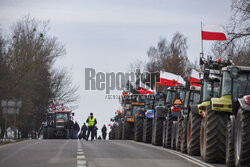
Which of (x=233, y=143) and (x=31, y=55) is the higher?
(x=31, y=55)

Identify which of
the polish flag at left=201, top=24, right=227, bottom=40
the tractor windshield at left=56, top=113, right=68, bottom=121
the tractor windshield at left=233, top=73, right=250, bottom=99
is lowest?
the tractor windshield at left=56, top=113, right=68, bottom=121

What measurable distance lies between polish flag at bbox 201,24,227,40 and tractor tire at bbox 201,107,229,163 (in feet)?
22.8

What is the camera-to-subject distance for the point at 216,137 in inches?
597

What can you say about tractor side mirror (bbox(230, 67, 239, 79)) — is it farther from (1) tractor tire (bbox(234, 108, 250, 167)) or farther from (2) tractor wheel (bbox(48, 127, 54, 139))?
(2) tractor wheel (bbox(48, 127, 54, 139))

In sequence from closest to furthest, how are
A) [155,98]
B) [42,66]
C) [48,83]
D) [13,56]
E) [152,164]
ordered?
[152,164] → [155,98] → [13,56] → [42,66] → [48,83]

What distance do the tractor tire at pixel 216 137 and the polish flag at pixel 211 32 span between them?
6.95 meters

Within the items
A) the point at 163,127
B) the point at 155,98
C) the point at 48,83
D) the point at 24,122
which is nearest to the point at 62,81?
the point at 48,83

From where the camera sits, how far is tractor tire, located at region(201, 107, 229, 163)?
49.7 feet

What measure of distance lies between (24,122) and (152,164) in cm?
5127

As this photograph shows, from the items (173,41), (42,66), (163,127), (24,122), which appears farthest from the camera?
(173,41)

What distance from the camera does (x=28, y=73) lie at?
56.2 m

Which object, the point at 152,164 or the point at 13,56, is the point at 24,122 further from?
the point at 152,164

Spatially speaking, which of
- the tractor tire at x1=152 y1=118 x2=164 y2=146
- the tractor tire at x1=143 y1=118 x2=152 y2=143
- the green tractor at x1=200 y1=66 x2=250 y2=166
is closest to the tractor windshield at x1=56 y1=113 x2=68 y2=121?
the tractor tire at x1=143 y1=118 x2=152 y2=143

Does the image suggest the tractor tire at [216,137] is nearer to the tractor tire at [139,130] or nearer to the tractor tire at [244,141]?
the tractor tire at [244,141]
